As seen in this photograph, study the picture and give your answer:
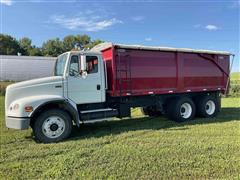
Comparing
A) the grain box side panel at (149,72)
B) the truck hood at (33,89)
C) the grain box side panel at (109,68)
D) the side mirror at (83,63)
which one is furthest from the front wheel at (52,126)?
the grain box side panel at (149,72)

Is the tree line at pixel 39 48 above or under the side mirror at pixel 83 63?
above

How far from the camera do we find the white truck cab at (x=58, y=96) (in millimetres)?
7293

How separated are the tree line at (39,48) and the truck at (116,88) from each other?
52.3m

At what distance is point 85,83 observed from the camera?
8125 mm

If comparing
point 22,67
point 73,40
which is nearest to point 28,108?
point 22,67

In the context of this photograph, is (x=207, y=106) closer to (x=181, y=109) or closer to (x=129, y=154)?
(x=181, y=109)

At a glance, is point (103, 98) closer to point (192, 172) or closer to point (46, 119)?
point (46, 119)

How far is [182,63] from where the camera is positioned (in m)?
10.1

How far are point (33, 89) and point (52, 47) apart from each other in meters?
63.9

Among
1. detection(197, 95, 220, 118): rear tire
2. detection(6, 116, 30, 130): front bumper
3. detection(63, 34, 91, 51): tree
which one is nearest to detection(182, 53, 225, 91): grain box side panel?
detection(197, 95, 220, 118): rear tire

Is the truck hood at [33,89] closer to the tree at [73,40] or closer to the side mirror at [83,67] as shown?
the side mirror at [83,67]

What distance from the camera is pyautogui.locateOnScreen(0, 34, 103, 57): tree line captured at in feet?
203

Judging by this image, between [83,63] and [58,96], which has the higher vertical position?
[83,63]

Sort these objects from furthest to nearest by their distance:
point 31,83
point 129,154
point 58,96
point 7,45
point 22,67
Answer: point 7,45 < point 22,67 < point 58,96 < point 31,83 < point 129,154
